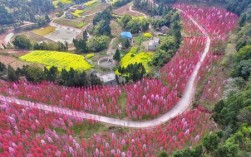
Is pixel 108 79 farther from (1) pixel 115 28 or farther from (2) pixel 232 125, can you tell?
(1) pixel 115 28

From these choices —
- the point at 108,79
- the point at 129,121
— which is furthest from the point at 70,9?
the point at 129,121

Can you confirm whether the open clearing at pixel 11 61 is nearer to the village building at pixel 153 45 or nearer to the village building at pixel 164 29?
the village building at pixel 153 45

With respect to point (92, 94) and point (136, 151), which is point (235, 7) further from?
point (136, 151)

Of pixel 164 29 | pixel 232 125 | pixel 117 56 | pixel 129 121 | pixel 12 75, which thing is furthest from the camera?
pixel 164 29

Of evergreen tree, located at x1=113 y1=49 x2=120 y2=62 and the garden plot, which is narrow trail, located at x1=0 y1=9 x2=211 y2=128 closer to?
evergreen tree, located at x1=113 y1=49 x2=120 y2=62

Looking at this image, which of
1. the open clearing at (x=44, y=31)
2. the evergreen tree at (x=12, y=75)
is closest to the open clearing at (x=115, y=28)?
the open clearing at (x=44, y=31)

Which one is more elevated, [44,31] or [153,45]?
[153,45]
